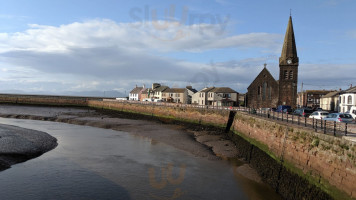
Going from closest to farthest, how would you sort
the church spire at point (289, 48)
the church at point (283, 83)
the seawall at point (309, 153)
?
the seawall at point (309, 153) < the church spire at point (289, 48) < the church at point (283, 83)

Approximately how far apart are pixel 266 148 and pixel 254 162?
156 cm

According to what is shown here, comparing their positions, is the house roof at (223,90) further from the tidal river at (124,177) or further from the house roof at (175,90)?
the tidal river at (124,177)

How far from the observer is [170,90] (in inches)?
4080

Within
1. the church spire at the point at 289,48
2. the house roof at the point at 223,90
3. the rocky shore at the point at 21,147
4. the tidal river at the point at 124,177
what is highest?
the church spire at the point at 289,48

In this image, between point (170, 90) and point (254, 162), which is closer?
point (254, 162)

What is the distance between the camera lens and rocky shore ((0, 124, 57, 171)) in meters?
19.4

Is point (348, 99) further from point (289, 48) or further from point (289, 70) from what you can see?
point (289, 48)

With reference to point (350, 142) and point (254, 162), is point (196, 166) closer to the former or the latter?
point (254, 162)

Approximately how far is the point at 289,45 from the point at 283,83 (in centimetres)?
852

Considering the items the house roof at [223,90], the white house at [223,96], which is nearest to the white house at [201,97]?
the white house at [223,96]

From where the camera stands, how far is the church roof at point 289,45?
199 ft

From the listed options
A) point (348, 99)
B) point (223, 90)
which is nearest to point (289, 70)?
point (348, 99)

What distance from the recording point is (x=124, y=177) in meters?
16.9

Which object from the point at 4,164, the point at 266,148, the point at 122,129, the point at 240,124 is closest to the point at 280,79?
the point at 240,124
